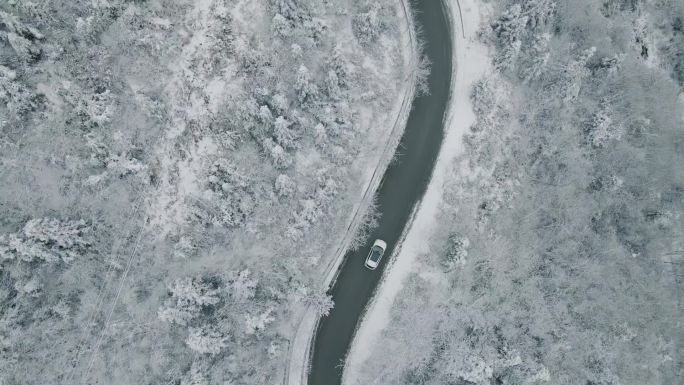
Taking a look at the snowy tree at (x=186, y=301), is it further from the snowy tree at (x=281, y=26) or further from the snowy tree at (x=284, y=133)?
the snowy tree at (x=281, y=26)

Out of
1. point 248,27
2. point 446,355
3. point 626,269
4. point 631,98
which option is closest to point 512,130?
point 631,98

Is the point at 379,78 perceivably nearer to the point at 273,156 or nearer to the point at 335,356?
the point at 273,156

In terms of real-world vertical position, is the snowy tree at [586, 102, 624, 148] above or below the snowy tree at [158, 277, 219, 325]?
above

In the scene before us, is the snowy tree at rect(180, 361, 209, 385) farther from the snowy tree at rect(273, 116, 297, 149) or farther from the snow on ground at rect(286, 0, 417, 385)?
the snowy tree at rect(273, 116, 297, 149)

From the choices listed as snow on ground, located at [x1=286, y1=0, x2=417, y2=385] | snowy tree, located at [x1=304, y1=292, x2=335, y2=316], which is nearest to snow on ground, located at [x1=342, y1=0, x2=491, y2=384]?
snowy tree, located at [x1=304, y1=292, x2=335, y2=316]

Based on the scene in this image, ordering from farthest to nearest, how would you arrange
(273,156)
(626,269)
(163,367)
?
(626,269) → (273,156) → (163,367)

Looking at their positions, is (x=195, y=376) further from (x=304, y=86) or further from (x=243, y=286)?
(x=304, y=86)
